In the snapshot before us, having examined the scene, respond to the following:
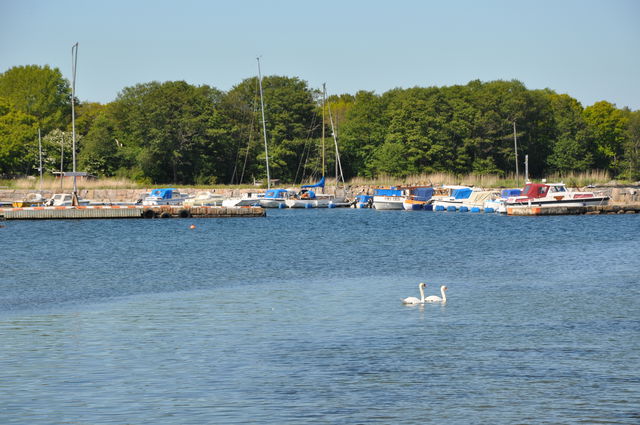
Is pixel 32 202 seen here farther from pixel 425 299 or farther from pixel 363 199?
pixel 425 299

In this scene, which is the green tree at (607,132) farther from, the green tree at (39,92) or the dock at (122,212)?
the green tree at (39,92)

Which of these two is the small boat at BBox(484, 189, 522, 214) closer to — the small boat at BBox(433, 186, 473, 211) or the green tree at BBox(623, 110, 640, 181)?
the small boat at BBox(433, 186, 473, 211)

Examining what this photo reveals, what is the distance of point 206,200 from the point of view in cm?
8975

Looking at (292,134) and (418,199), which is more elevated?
(292,134)

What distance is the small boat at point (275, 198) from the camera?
9475 centimetres

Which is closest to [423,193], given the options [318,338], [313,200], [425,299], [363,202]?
[363,202]

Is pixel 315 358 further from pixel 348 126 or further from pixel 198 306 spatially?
pixel 348 126

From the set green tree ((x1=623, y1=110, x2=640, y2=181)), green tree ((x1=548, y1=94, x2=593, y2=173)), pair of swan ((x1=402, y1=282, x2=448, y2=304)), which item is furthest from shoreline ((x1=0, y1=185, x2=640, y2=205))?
pair of swan ((x1=402, y1=282, x2=448, y2=304))

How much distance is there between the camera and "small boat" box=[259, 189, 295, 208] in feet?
311

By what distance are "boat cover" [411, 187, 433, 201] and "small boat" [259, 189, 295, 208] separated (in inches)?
571

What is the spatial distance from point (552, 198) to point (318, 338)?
58636 millimetres

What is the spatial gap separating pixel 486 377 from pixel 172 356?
695cm

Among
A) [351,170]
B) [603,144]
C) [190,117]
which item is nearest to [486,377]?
[190,117]

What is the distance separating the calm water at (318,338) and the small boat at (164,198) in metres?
41.1
